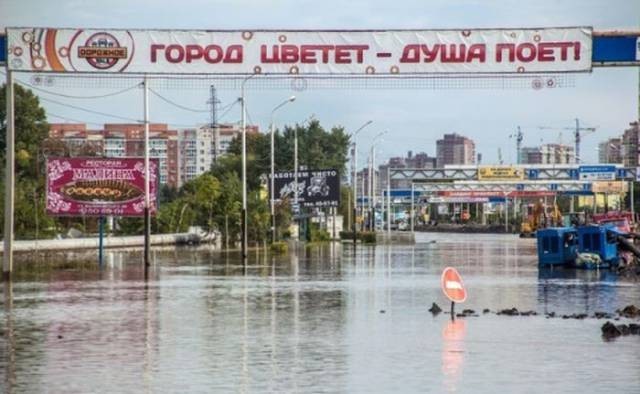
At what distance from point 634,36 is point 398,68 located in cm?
578

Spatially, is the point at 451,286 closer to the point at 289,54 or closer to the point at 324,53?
the point at 324,53

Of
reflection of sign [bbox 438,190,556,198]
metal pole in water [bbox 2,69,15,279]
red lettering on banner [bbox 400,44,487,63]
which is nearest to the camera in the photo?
red lettering on banner [bbox 400,44,487,63]

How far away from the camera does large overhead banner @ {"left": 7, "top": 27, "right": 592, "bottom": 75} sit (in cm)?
3303

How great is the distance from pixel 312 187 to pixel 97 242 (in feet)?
69.6

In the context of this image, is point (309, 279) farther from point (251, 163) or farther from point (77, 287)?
point (251, 163)

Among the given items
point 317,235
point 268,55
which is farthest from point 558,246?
point 317,235

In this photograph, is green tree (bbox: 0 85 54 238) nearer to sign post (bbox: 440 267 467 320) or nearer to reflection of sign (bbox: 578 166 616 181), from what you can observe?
sign post (bbox: 440 267 467 320)

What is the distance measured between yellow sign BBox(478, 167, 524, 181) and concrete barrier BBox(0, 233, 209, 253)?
77988 mm

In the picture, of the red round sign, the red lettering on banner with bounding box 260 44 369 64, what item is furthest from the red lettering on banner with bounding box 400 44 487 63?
the red round sign

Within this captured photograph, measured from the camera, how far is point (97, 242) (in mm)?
70875

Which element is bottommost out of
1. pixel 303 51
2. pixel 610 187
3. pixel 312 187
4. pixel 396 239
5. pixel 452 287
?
pixel 452 287

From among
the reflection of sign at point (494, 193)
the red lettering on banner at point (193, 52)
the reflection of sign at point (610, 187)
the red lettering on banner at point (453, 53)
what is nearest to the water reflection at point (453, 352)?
the red lettering on banner at point (453, 53)

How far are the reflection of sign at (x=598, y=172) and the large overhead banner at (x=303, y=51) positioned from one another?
109 meters

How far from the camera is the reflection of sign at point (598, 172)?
460ft
